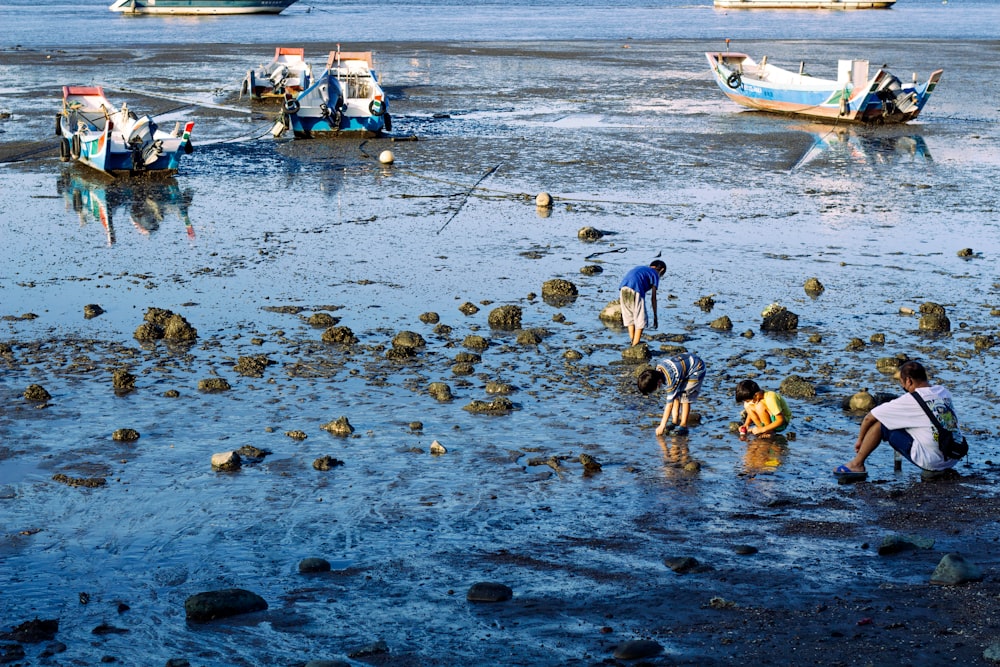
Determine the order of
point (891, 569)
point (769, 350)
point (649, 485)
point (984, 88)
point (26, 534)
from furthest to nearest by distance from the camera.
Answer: point (984, 88) < point (769, 350) < point (649, 485) < point (26, 534) < point (891, 569)

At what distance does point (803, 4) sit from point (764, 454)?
10060cm

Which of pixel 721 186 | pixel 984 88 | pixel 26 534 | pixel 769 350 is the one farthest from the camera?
pixel 984 88

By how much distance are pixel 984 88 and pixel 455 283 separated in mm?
27432

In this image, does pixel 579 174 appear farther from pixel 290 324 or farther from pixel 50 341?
pixel 50 341

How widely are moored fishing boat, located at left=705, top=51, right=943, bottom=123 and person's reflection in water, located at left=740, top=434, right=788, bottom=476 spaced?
21.0 m

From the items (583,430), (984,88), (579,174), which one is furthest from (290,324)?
(984,88)

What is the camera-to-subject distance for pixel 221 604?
815cm

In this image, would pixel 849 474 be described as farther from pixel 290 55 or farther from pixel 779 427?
pixel 290 55

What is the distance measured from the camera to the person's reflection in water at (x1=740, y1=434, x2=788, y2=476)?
10.8m

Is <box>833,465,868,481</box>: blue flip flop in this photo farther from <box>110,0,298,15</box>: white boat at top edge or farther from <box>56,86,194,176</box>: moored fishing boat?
<box>110,0,298,15</box>: white boat at top edge

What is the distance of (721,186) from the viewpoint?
23.3 metres

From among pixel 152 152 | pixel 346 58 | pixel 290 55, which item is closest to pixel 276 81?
pixel 290 55

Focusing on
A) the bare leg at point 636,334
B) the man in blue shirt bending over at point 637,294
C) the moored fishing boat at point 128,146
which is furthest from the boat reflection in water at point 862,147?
the bare leg at point 636,334

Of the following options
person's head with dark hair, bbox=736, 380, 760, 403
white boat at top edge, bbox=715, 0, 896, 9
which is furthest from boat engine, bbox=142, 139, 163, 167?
white boat at top edge, bbox=715, 0, 896, 9
